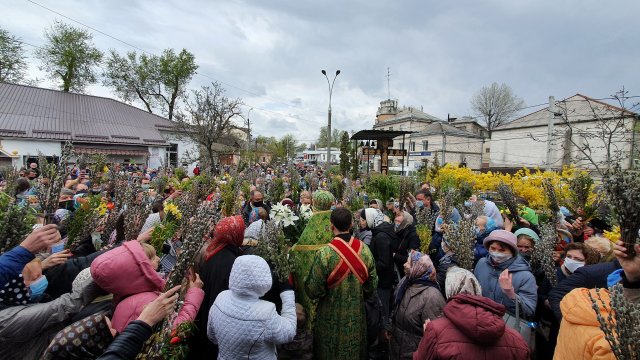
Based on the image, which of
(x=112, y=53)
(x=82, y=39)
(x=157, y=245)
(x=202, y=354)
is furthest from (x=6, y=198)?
(x=112, y=53)

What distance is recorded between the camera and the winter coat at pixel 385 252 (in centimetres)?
447

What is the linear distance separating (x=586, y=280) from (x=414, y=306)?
55.7 inches

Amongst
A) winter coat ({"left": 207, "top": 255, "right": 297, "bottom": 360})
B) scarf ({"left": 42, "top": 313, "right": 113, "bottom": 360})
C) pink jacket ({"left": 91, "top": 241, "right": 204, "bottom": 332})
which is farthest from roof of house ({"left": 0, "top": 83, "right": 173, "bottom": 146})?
winter coat ({"left": 207, "top": 255, "right": 297, "bottom": 360})

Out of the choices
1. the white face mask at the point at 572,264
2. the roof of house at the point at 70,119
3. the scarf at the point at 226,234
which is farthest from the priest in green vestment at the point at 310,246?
the roof of house at the point at 70,119

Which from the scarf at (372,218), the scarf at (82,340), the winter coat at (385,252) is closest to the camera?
the scarf at (82,340)

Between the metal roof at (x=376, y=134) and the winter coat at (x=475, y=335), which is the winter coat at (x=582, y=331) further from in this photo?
the metal roof at (x=376, y=134)

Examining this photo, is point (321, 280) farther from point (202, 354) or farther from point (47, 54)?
point (47, 54)

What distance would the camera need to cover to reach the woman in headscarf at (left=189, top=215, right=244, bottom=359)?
9.33 feet

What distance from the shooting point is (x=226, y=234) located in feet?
9.93

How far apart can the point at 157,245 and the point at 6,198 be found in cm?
123

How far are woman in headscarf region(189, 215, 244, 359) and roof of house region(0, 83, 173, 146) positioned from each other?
26297mm

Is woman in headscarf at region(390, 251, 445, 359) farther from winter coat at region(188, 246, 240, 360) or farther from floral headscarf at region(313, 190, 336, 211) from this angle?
winter coat at region(188, 246, 240, 360)

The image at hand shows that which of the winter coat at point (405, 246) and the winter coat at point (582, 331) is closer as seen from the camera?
the winter coat at point (582, 331)

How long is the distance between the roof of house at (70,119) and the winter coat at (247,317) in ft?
88.8
